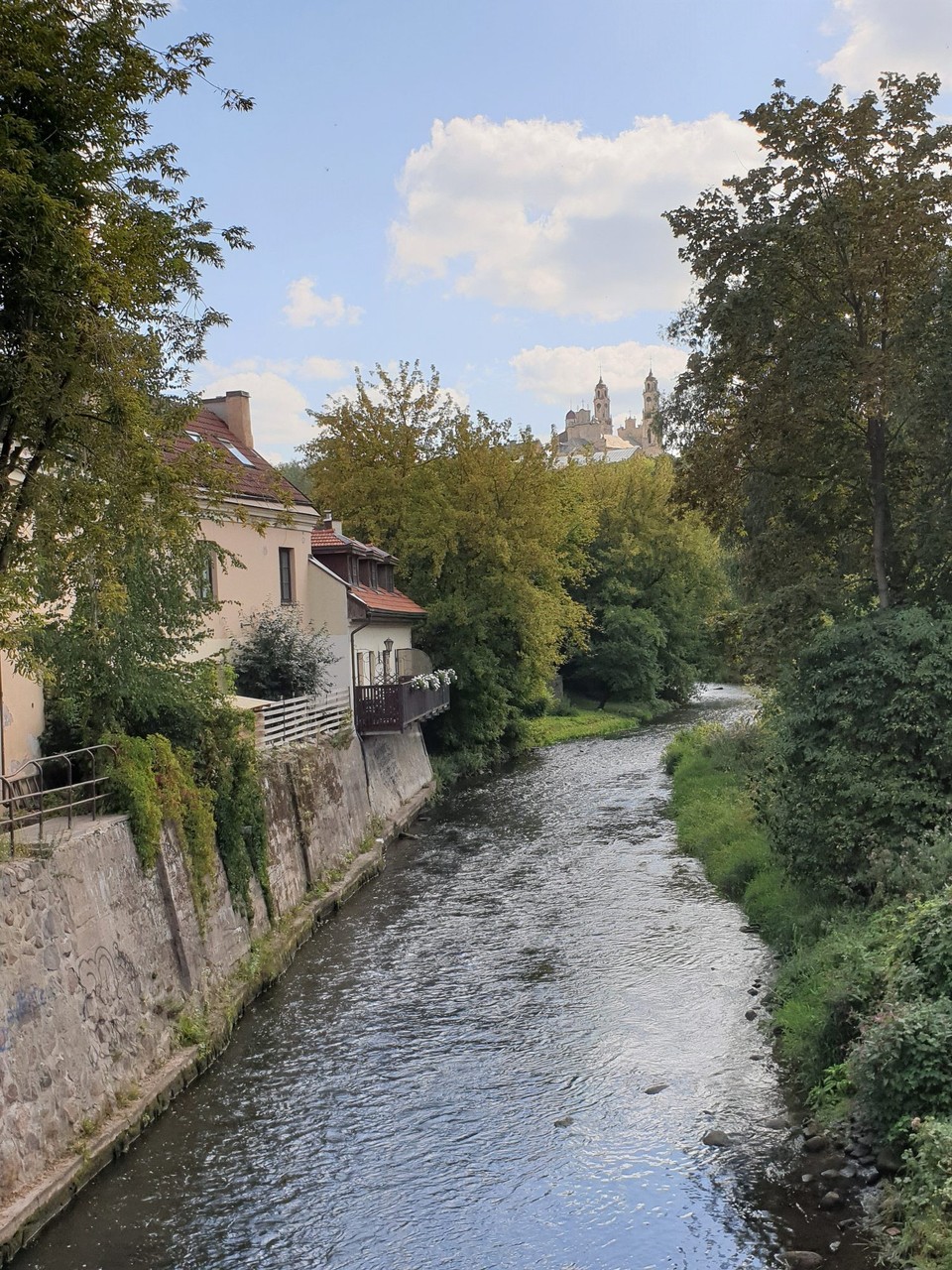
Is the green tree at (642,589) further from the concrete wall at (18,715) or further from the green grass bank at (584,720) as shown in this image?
the concrete wall at (18,715)

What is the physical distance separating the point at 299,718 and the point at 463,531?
16.0 meters

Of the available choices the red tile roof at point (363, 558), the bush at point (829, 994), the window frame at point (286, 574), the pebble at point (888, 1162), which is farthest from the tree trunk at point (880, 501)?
the window frame at point (286, 574)

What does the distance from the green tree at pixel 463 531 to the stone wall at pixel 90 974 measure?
20850 mm

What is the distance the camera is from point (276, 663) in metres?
23.6

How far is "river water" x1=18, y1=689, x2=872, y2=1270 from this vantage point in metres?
9.23

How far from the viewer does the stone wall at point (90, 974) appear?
9.73 metres

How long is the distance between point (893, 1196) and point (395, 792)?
2007 centimetres

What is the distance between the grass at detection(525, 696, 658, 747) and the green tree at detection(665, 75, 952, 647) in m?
24.6

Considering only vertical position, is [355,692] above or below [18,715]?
below

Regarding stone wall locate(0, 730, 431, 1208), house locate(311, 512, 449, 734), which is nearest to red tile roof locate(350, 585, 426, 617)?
house locate(311, 512, 449, 734)

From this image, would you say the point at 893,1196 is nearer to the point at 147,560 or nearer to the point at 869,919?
the point at 869,919

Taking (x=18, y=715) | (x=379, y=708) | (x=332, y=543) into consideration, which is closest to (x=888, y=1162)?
(x=18, y=715)

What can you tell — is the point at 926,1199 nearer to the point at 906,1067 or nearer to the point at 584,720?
the point at 906,1067

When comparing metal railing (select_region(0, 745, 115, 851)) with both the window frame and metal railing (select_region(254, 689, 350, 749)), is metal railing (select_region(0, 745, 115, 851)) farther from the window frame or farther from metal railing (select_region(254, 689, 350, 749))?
the window frame
